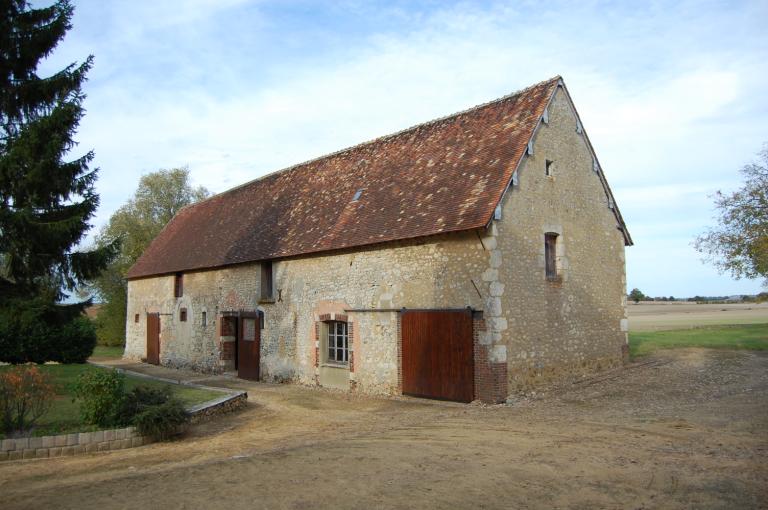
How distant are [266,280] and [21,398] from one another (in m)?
9.01

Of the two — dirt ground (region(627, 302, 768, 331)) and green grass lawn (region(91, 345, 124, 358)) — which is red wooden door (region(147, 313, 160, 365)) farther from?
dirt ground (region(627, 302, 768, 331))

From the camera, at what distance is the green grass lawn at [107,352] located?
93.2ft

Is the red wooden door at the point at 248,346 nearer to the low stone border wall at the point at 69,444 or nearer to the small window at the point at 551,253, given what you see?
the low stone border wall at the point at 69,444

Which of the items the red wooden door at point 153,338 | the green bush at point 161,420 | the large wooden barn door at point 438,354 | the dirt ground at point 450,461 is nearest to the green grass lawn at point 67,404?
the green bush at point 161,420

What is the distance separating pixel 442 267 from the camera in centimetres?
1212

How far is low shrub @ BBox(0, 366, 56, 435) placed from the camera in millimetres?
8320

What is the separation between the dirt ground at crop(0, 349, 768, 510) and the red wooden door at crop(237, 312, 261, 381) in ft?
18.3

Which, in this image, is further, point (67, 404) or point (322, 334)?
point (322, 334)

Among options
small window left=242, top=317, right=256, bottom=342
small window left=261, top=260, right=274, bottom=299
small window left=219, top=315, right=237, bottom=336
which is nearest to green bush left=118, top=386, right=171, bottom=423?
small window left=261, top=260, right=274, bottom=299

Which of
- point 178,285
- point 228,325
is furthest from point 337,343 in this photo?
point 178,285

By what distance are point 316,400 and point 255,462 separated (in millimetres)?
5801

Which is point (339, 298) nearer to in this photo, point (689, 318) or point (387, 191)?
point (387, 191)

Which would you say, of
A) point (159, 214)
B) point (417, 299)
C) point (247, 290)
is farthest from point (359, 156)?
point (159, 214)

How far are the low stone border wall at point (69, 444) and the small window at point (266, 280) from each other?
8404 millimetres
